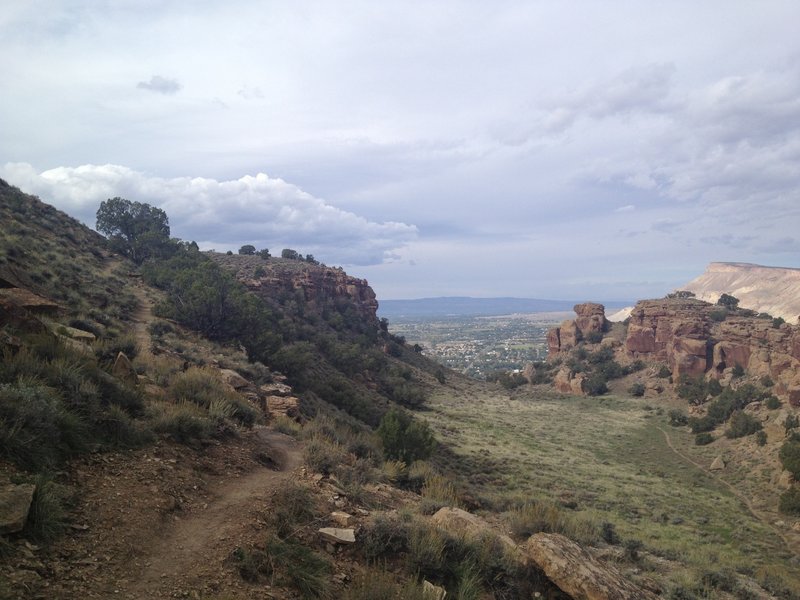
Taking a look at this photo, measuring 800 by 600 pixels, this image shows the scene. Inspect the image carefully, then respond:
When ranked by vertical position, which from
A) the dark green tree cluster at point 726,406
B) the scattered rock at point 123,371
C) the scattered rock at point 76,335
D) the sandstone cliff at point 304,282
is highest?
the sandstone cliff at point 304,282

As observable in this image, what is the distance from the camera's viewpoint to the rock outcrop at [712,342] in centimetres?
4375

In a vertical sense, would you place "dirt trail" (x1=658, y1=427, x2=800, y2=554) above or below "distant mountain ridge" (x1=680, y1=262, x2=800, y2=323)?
below

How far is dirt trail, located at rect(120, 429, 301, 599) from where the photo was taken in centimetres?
480

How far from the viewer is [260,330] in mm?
29984

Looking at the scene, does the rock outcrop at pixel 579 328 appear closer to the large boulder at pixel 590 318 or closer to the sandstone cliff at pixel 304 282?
the large boulder at pixel 590 318

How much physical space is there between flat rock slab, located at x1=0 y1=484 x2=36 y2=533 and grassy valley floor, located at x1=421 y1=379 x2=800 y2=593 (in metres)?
9.86

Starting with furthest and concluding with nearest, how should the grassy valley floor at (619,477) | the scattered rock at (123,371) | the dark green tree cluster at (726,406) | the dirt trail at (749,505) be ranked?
the dark green tree cluster at (726,406), the dirt trail at (749,505), the grassy valley floor at (619,477), the scattered rock at (123,371)

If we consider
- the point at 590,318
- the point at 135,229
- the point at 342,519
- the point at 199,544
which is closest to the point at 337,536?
the point at 342,519

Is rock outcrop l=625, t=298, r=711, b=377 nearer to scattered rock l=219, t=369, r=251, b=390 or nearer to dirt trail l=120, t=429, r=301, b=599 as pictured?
scattered rock l=219, t=369, r=251, b=390

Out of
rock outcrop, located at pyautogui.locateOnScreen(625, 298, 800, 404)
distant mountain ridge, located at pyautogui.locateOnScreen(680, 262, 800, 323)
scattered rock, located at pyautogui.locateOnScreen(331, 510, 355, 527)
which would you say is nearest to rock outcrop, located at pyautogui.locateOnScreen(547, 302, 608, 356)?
rock outcrop, located at pyautogui.locateOnScreen(625, 298, 800, 404)

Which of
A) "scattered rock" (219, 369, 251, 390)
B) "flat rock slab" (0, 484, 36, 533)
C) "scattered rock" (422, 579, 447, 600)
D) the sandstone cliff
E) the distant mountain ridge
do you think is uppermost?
the distant mountain ridge

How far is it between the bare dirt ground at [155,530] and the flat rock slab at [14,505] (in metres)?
0.33

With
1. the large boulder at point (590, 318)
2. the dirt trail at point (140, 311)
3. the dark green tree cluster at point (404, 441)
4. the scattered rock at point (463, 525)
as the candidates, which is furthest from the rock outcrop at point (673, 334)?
the scattered rock at point (463, 525)

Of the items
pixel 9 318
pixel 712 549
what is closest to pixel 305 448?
pixel 9 318
